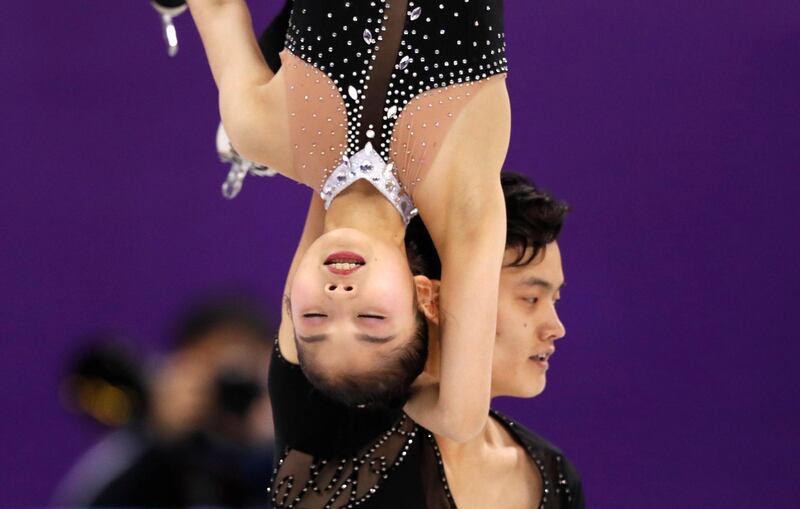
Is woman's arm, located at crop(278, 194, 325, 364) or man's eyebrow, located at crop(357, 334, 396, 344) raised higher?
woman's arm, located at crop(278, 194, 325, 364)

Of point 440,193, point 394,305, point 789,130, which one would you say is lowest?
point 394,305

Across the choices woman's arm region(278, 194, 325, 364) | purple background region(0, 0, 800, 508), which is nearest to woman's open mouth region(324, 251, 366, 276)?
woman's arm region(278, 194, 325, 364)

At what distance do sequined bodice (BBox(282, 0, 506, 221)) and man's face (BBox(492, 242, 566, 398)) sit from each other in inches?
12.3

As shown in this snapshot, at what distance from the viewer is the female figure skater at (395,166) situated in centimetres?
196

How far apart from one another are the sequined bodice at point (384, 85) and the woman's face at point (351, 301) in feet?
0.37

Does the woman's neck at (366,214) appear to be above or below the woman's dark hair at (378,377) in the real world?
above

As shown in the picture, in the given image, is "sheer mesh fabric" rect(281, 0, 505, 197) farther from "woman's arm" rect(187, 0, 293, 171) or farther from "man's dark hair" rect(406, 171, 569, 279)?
"man's dark hair" rect(406, 171, 569, 279)

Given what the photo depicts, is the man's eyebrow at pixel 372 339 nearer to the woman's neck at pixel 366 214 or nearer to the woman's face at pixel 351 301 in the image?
the woman's face at pixel 351 301

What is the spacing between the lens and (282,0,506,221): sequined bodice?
6.60ft

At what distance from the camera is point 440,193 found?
2.01 m

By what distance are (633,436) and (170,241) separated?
→ 132cm

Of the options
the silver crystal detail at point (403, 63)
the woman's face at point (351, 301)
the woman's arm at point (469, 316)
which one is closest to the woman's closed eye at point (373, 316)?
the woman's face at point (351, 301)

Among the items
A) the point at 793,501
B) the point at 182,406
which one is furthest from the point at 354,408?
the point at 793,501

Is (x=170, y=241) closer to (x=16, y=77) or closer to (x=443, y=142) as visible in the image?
(x=16, y=77)
